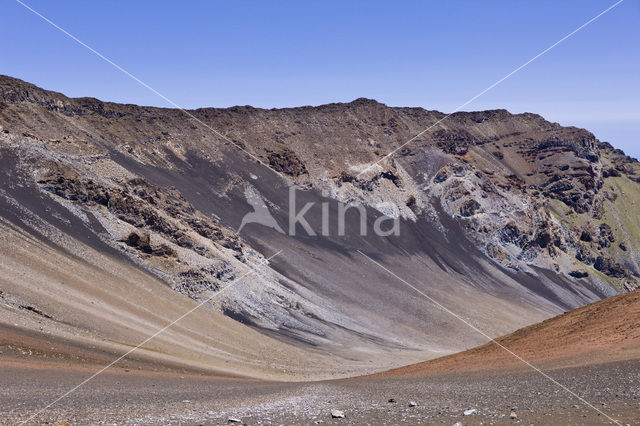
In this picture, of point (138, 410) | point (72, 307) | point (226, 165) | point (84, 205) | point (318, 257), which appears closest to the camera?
point (138, 410)

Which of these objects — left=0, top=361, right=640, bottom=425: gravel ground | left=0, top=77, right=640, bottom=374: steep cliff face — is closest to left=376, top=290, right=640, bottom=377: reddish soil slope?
left=0, top=361, right=640, bottom=425: gravel ground

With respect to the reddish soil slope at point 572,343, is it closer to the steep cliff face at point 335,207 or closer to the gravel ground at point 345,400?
the gravel ground at point 345,400

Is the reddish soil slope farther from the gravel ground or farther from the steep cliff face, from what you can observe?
the steep cliff face

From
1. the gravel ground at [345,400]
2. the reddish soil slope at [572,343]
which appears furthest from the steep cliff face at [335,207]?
the gravel ground at [345,400]

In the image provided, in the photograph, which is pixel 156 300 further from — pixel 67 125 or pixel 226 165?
pixel 226 165

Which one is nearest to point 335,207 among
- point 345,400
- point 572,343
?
point 572,343

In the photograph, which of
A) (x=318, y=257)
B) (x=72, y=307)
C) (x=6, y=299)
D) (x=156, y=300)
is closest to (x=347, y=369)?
(x=156, y=300)
